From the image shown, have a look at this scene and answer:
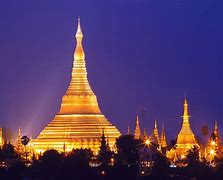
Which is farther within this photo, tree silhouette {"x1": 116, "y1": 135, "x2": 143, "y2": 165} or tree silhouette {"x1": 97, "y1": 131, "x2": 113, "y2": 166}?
tree silhouette {"x1": 116, "y1": 135, "x2": 143, "y2": 165}

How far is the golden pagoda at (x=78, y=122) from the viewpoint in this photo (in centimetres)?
11344

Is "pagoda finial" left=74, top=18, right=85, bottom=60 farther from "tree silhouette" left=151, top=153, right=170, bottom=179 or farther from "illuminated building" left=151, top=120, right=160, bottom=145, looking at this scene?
"tree silhouette" left=151, top=153, right=170, bottom=179

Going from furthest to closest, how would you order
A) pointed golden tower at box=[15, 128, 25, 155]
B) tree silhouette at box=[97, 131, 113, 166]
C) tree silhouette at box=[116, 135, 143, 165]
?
pointed golden tower at box=[15, 128, 25, 155]
tree silhouette at box=[116, 135, 143, 165]
tree silhouette at box=[97, 131, 113, 166]

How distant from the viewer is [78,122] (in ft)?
376

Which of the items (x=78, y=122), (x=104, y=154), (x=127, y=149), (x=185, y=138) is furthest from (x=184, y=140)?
(x=104, y=154)

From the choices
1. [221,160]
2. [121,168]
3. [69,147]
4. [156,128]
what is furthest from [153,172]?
[156,128]

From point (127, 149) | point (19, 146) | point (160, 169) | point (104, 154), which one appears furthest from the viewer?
point (19, 146)

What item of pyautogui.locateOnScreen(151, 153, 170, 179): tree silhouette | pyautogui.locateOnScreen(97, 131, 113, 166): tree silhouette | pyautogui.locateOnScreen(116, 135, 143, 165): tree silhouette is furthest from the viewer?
pyautogui.locateOnScreen(116, 135, 143, 165): tree silhouette

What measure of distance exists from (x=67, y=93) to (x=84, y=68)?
79.8 inches

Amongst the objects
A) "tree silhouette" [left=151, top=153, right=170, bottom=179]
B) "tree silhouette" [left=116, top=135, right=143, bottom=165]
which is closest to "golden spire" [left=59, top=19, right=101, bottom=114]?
"tree silhouette" [left=116, top=135, right=143, bottom=165]

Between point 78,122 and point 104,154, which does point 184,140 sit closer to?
point 78,122

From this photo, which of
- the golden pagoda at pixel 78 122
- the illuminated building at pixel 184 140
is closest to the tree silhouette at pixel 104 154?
the golden pagoda at pixel 78 122

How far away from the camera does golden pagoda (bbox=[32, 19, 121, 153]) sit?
113438mm

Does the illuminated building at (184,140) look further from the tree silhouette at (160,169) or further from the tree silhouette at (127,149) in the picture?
the tree silhouette at (160,169)
